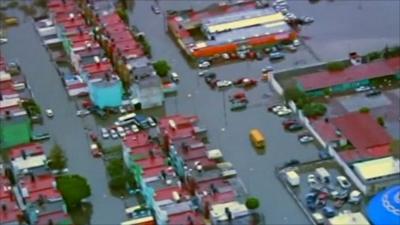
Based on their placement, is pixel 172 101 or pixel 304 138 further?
pixel 172 101

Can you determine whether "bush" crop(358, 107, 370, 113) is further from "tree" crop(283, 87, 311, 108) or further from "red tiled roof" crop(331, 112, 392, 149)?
"tree" crop(283, 87, 311, 108)

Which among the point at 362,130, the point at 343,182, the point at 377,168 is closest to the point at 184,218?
the point at 343,182

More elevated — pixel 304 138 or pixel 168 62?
pixel 168 62

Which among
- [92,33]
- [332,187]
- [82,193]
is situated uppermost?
[92,33]

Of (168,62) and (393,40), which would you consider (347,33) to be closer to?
(393,40)

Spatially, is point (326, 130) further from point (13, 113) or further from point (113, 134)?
point (13, 113)

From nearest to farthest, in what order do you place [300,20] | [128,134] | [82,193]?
[82,193] → [128,134] → [300,20]

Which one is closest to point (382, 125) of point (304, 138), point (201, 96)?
point (304, 138)
